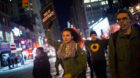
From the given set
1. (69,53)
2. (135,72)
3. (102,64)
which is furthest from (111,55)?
(102,64)

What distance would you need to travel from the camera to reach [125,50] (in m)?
2.72

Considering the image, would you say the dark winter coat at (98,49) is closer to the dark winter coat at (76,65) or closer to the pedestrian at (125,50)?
the dark winter coat at (76,65)

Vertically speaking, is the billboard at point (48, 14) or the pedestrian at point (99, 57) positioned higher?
the billboard at point (48, 14)

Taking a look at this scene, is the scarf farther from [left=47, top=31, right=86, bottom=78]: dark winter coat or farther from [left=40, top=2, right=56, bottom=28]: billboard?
[left=40, top=2, right=56, bottom=28]: billboard

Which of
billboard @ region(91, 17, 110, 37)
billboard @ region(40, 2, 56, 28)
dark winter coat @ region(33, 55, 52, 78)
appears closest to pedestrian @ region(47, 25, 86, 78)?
billboard @ region(40, 2, 56, 28)

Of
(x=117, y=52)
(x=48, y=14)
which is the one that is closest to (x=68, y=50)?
(x=117, y=52)

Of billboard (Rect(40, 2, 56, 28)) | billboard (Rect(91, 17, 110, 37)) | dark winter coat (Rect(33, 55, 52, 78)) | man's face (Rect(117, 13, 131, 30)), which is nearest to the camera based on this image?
man's face (Rect(117, 13, 131, 30))

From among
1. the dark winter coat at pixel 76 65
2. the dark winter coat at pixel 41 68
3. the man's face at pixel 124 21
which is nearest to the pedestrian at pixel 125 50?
the man's face at pixel 124 21

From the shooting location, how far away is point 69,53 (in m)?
3.47

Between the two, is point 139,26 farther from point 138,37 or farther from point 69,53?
point 69,53

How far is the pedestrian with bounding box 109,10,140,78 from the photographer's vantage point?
104 inches

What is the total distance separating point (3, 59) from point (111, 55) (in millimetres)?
33437

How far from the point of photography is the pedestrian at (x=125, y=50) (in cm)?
265

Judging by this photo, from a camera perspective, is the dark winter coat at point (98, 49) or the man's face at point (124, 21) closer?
the man's face at point (124, 21)
